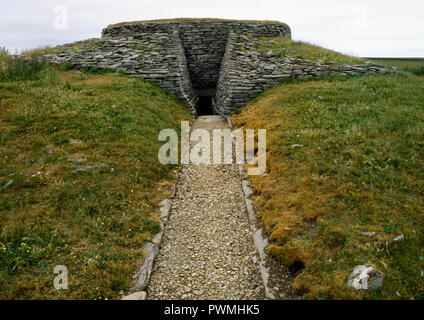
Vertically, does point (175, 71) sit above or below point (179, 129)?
above

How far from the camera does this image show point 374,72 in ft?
67.6

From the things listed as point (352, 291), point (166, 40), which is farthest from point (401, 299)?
point (166, 40)

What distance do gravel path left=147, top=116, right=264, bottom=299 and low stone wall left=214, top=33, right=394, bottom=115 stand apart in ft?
34.0

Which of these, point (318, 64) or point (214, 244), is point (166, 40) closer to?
point (318, 64)

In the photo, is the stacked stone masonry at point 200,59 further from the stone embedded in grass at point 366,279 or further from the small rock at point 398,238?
the stone embedded in grass at point 366,279

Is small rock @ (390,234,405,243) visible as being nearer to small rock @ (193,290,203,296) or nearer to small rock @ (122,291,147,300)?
small rock @ (193,290,203,296)

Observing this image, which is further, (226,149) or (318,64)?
(318,64)

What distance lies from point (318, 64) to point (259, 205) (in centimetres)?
1663

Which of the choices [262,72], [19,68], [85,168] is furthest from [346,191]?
[19,68]

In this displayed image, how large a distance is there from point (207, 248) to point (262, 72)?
16881 millimetres

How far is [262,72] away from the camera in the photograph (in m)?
21.1

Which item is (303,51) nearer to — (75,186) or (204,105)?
(204,105)

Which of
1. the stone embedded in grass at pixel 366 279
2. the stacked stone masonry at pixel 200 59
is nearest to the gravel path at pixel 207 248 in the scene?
the stone embedded in grass at pixel 366 279

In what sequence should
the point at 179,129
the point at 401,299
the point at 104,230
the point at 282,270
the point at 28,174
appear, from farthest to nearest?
the point at 179,129 → the point at 28,174 → the point at 104,230 → the point at 282,270 → the point at 401,299
